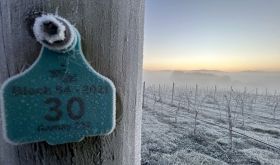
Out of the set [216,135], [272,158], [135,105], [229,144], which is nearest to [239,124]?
[216,135]

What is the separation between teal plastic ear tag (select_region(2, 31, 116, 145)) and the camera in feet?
1.37

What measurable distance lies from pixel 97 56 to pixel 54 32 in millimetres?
103

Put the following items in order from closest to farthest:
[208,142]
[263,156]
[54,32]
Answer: [54,32] < [263,156] < [208,142]

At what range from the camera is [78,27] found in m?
→ 0.45

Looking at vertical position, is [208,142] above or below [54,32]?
below

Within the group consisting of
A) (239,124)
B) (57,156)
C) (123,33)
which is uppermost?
(123,33)

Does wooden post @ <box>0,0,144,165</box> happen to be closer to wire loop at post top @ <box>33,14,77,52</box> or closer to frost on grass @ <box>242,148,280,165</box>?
wire loop at post top @ <box>33,14,77,52</box>

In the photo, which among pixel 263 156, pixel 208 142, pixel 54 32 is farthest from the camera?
pixel 208 142

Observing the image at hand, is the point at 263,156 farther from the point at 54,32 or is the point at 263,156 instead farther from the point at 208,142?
the point at 54,32

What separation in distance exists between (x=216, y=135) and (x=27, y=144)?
7951 millimetres

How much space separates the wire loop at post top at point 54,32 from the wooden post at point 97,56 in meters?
0.03

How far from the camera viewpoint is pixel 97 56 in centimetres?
47

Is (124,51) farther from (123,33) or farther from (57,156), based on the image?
(57,156)

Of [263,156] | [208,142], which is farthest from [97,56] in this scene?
[208,142]
